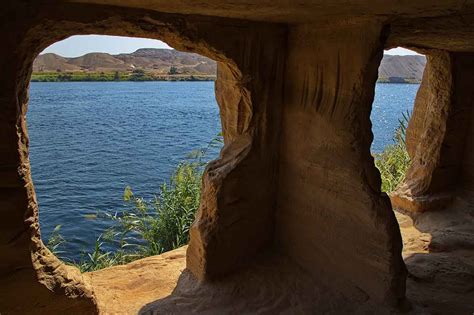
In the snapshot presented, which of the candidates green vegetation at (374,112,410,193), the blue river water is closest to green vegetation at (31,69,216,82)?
the blue river water

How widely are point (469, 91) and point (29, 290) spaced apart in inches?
252

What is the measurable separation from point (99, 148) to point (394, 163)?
46.9 feet

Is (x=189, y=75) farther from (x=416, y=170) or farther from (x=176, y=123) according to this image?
(x=416, y=170)

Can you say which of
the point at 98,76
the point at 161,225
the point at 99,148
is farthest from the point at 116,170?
the point at 98,76

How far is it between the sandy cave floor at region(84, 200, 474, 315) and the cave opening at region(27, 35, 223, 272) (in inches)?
61.0

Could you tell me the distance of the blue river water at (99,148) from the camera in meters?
11.4

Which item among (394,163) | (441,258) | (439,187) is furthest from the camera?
(394,163)

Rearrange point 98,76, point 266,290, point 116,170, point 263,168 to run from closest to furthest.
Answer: point 266,290, point 263,168, point 116,170, point 98,76

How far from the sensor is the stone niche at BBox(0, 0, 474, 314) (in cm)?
330

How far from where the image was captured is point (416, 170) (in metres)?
6.91

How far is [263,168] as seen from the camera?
4.82 metres

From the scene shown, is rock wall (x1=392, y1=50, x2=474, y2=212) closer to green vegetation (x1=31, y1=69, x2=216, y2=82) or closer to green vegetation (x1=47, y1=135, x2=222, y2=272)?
green vegetation (x1=47, y1=135, x2=222, y2=272)

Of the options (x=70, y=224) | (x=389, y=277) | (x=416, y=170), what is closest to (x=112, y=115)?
(x=70, y=224)

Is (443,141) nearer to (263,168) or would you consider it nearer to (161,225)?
(263,168)
